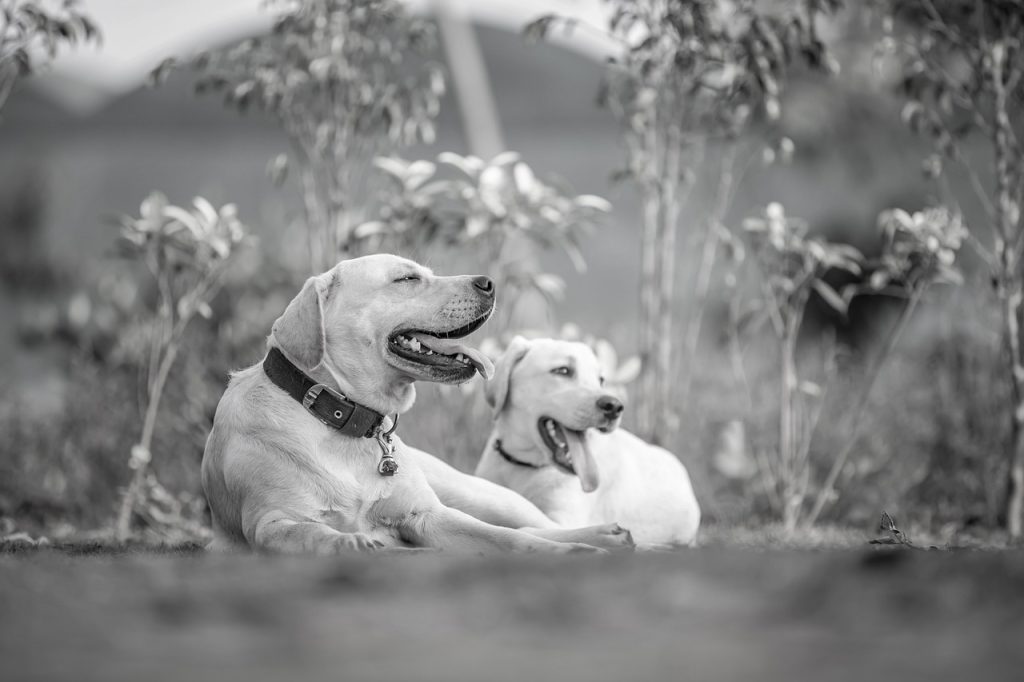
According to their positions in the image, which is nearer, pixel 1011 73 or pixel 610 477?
pixel 610 477

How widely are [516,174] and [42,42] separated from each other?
2.38 meters

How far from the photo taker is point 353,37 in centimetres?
608

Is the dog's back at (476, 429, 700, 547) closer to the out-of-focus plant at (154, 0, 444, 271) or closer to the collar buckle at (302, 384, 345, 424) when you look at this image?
the collar buckle at (302, 384, 345, 424)

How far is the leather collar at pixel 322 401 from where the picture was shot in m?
3.40

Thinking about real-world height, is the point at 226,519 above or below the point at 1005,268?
below

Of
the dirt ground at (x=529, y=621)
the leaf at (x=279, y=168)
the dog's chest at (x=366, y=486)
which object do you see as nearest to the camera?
the dirt ground at (x=529, y=621)

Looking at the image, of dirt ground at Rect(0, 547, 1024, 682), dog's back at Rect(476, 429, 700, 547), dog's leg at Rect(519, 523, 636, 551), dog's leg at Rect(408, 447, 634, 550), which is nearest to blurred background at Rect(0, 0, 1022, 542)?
dog's back at Rect(476, 429, 700, 547)

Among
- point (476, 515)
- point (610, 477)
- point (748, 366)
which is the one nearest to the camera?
point (476, 515)

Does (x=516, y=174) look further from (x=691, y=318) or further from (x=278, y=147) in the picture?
(x=278, y=147)

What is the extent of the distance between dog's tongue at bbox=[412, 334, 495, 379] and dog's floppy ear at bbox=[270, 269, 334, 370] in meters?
0.39

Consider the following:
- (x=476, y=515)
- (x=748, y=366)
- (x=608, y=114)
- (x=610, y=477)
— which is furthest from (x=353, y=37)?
(x=608, y=114)

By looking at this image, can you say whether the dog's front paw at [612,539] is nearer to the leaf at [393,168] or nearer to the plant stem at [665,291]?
the plant stem at [665,291]

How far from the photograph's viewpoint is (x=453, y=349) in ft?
12.3

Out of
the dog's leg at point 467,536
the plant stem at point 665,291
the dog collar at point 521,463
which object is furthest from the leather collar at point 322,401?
the plant stem at point 665,291
